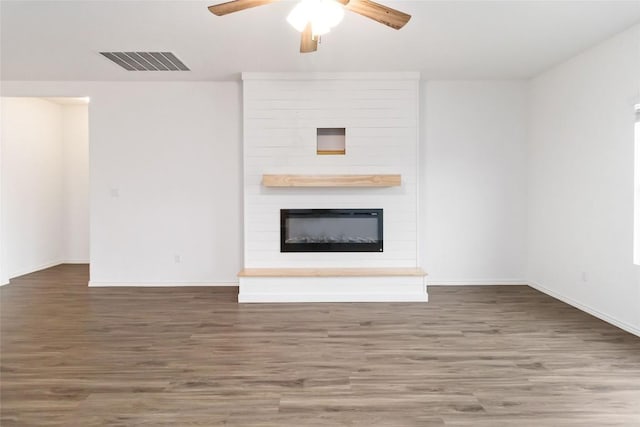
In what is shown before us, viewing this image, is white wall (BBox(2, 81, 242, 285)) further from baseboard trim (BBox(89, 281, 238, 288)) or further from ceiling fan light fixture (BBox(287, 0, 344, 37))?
ceiling fan light fixture (BBox(287, 0, 344, 37))

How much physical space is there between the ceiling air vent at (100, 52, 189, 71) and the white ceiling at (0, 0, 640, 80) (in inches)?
5.3

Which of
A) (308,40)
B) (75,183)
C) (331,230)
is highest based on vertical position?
(308,40)

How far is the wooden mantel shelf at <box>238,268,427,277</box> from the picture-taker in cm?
460

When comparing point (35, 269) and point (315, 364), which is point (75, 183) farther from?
point (315, 364)

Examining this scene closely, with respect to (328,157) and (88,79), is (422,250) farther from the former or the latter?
(88,79)

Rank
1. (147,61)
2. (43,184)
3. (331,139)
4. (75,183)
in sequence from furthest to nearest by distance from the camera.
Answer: (75,183) → (43,184) → (331,139) → (147,61)

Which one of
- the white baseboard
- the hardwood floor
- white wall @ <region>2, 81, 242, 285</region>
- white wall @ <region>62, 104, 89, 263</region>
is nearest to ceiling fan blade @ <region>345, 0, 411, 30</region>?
the hardwood floor

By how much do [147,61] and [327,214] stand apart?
2.68 metres

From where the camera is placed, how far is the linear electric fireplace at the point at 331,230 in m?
4.98

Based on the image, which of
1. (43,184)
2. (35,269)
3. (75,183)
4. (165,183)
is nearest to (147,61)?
(165,183)

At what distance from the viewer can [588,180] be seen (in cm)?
412

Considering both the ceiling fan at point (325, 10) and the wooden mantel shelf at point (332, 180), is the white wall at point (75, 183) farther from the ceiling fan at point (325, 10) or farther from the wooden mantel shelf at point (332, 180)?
the ceiling fan at point (325, 10)

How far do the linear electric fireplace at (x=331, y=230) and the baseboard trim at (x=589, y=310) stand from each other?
2088mm

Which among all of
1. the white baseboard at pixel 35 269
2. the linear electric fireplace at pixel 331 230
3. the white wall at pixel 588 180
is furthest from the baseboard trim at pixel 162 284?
the white wall at pixel 588 180
